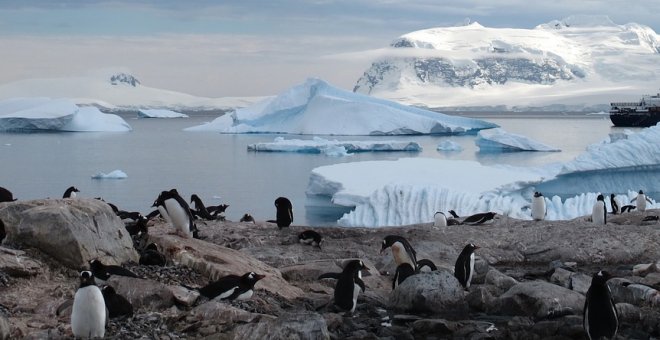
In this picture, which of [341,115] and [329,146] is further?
[341,115]

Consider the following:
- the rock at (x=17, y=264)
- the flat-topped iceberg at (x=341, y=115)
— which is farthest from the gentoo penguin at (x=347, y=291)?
the flat-topped iceberg at (x=341, y=115)

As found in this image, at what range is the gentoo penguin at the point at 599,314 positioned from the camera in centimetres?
620

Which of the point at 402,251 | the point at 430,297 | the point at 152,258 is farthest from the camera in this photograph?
the point at 402,251

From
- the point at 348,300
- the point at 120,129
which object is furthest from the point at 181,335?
the point at 120,129

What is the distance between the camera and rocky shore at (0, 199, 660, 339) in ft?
20.1

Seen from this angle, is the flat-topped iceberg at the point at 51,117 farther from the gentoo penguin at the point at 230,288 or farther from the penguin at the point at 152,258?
the gentoo penguin at the point at 230,288

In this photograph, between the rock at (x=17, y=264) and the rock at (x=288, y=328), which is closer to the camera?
the rock at (x=288, y=328)

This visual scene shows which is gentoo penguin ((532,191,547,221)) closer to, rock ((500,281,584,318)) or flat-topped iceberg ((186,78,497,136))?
rock ((500,281,584,318))

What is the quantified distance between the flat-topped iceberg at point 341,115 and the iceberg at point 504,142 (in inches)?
345

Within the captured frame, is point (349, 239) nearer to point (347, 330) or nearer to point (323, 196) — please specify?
point (347, 330)

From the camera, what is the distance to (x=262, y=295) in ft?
23.8

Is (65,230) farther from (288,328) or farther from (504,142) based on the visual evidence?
(504,142)

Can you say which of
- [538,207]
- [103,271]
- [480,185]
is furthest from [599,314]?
[480,185]

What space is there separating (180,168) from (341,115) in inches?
631
